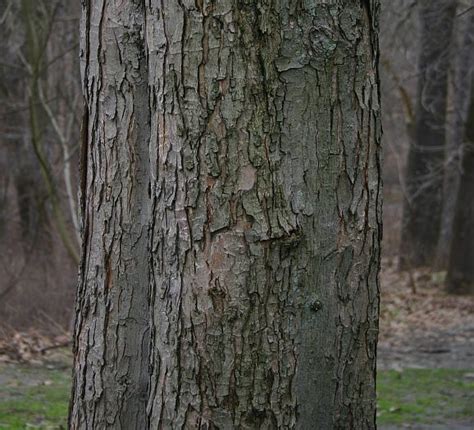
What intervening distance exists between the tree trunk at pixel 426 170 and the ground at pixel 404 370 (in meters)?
2.76

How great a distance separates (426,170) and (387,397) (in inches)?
465

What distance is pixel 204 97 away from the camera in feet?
10.4

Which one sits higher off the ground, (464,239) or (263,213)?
(263,213)

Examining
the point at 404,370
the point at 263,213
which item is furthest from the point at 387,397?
the point at 263,213

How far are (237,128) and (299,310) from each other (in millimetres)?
692

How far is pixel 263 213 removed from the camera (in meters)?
3.16

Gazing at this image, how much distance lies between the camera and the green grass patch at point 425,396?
764 cm

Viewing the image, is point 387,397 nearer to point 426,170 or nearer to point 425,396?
point 425,396

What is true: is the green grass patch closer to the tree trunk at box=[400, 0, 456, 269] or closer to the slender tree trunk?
the slender tree trunk

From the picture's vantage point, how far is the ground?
25.0ft

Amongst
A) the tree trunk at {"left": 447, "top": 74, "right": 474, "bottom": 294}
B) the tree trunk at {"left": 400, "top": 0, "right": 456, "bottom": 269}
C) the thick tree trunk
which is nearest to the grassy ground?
the thick tree trunk

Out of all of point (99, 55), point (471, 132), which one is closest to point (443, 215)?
point (471, 132)

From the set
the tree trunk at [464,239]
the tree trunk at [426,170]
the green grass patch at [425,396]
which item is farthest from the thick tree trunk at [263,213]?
the tree trunk at [426,170]

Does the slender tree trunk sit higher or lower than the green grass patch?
higher
